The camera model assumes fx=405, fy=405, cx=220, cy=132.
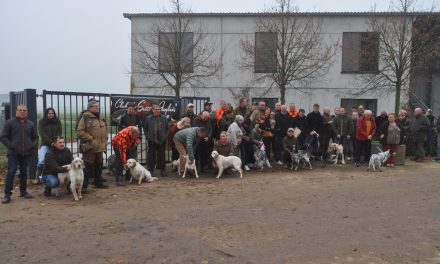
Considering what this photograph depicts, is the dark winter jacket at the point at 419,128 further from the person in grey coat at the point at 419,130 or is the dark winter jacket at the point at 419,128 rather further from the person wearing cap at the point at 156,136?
the person wearing cap at the point at 156,136

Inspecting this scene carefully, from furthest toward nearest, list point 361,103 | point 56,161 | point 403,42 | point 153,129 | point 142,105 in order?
point 361,103 → point 403,42 → point 142,105 → point 153,129 → point 56,161

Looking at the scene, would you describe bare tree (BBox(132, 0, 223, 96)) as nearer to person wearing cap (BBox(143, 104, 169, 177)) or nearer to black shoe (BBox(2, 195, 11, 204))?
person wearing cap (BBox(143, 104, 169, 177))

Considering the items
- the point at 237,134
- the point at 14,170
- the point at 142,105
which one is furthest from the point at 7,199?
the point at 237,134

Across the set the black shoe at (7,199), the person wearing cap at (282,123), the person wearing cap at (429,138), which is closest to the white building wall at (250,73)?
the person wearing cap at (429,138)

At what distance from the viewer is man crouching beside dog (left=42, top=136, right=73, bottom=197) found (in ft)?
26.8

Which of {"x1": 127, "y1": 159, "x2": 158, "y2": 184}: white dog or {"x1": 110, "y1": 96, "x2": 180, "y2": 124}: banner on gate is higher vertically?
{"x1": 110, "y1": 96, "x2": 180, "y2": 124}: banner on gate

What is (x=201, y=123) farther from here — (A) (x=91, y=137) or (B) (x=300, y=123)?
(B) (x=300, y=123)

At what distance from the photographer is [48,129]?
29.0 feet

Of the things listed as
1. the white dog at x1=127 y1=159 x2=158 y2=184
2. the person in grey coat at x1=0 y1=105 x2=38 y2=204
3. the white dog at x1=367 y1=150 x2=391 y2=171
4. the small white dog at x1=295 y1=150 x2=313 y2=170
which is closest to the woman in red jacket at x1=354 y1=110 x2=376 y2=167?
the white dog at x1=367 y1=150 x2=391 y2=171

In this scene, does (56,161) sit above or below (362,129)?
below

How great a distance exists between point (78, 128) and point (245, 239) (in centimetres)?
475

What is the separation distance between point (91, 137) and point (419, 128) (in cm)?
1062

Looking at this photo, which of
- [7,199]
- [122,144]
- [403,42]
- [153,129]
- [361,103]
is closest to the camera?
[7,199]

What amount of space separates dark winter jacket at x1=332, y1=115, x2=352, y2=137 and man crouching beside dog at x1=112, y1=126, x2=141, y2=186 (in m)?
6.63
